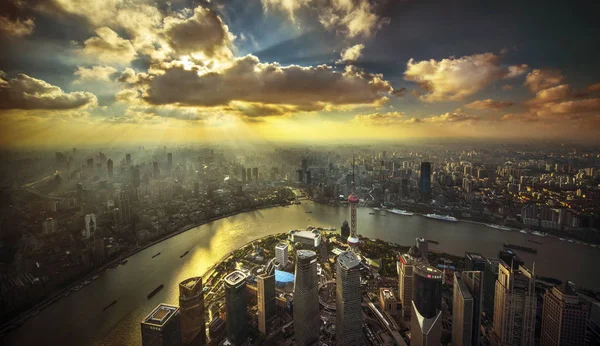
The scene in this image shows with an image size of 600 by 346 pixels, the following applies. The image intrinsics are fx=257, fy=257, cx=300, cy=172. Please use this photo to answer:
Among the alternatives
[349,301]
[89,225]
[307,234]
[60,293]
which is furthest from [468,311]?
[89,225]

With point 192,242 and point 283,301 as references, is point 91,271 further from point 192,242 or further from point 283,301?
point 283,301

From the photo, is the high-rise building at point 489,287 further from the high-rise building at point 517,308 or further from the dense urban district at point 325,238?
the high-rise building at point 517,308

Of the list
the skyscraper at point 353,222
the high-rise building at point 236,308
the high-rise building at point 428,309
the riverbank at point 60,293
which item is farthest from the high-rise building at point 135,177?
the high-rise building at point 428,309

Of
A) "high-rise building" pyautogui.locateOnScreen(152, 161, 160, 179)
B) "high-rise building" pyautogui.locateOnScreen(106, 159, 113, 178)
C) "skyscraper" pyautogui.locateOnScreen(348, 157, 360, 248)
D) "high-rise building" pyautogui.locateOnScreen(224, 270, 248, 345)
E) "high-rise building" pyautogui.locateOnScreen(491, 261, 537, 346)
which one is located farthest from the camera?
"high-rise building" pyautogui.locateOnScreen(152, 161, 160, 179)

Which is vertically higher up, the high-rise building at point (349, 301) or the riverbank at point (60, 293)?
the high-rise building at point (349, 301)

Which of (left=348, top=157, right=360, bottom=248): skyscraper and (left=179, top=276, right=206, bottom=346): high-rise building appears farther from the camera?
(left=348, top=157, right=360, bottom=248): skyscraper

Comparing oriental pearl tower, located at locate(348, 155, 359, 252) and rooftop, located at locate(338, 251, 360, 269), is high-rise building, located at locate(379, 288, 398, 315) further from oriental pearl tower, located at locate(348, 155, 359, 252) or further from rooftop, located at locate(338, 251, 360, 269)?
oriental pearl tower, located at locate(348, 155, 359, 252)

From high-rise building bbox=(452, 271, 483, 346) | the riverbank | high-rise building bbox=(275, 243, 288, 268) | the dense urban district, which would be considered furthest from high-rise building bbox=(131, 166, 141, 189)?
high-rise building bbox=(452, 271, 483, 346)
